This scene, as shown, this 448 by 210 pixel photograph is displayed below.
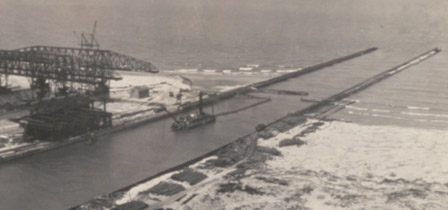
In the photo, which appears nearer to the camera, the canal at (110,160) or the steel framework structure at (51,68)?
the canal at (110,160)

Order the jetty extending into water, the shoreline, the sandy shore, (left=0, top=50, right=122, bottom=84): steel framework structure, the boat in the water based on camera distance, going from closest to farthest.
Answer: the sandy shore
the jetty extending into water
the shoreline
the boat in the water
(left=0, top=50, right=122, bottom=84): steel framework structure

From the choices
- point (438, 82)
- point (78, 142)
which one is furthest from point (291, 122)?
point (438, 82)

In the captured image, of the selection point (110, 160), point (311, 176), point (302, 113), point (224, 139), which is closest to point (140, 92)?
point (224, 139)

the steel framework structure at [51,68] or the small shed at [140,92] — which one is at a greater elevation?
the steel framework structure at [51,68]

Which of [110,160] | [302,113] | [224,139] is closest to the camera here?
[110,160]

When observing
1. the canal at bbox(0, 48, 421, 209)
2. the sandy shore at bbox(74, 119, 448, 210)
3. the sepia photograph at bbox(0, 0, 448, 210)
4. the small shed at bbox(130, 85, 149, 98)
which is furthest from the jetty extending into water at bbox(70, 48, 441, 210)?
the small shed at bbox(130, 85, 149, 98)

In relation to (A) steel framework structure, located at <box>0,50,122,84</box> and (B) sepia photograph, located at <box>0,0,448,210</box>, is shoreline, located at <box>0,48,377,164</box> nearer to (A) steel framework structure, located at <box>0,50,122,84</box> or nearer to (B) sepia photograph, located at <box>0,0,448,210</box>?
(B) sepia photograph, located at <box>0,0,448,210</box>

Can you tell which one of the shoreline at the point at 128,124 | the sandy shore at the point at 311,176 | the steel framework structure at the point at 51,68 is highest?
the steel framework structure at the point at 51,68

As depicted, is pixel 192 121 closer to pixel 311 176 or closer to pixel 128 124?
pixel 128 124

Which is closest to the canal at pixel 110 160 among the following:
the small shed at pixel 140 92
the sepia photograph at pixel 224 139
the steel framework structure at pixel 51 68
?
the sepia photograph at pixel 224 139

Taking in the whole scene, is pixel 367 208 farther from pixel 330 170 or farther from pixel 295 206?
pixel 330 170

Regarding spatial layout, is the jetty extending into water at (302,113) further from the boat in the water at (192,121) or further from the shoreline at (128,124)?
the shoreline at (128,124)
